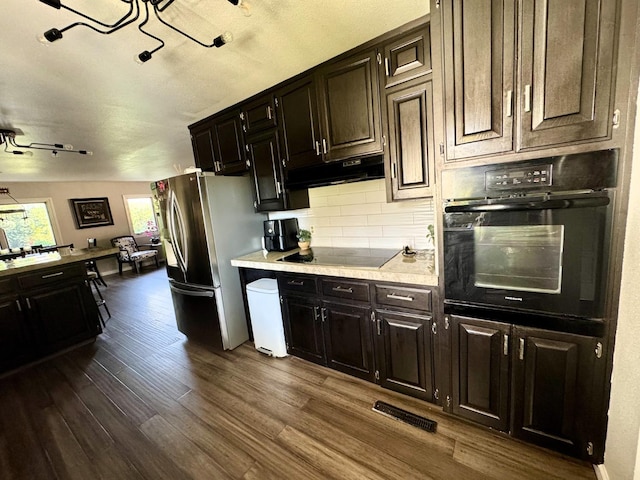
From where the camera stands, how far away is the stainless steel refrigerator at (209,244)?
2.46 metres

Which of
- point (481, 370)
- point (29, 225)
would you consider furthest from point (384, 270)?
point (29, 225)

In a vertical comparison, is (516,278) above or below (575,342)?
above

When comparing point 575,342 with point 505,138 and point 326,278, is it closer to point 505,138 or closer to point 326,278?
point 505,138

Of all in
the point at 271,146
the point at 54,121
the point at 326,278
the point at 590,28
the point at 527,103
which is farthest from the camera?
the point at 54,121

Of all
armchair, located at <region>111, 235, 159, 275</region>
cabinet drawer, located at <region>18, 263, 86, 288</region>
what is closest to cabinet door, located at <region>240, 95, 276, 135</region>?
cabinet drawer, located at <region>18, 263, 86, 288</region>

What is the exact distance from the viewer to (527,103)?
45.1 inches

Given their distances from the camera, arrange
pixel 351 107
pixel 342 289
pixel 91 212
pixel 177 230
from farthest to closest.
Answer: pixel 91 212 → pixel 177 230 → pixel 342 289 → pixel 351 107

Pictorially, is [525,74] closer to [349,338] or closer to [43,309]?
[349,338]

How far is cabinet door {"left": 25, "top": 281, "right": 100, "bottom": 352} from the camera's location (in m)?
2.74

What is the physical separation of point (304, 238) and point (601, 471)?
2.37m

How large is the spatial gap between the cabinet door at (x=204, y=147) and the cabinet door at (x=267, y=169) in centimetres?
59

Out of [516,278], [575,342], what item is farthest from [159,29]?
[575,342]

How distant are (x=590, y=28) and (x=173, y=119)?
3.13 metres

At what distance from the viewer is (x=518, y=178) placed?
1199mm
